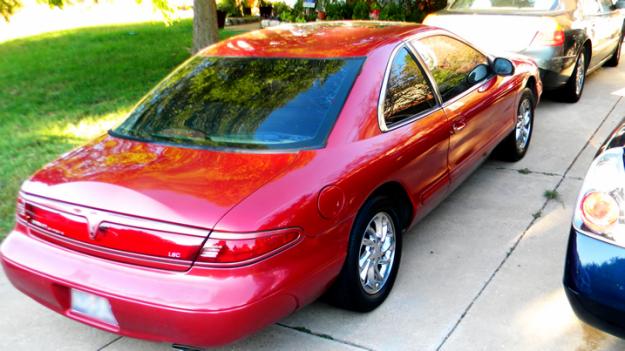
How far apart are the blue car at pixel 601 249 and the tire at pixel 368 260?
103cm

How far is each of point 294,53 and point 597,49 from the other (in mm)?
5796

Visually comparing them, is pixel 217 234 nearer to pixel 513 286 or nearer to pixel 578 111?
pixel 513 286

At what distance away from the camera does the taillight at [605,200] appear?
2.47 m

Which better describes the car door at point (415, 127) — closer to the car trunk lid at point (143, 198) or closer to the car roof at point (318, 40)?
the car roof at point (318, 40)

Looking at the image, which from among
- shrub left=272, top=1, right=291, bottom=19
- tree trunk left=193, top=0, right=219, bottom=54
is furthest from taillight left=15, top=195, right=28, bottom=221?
shrub left=272, top=1, right=291, bottom=19

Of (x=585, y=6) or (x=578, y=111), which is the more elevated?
(x=585, y=6)

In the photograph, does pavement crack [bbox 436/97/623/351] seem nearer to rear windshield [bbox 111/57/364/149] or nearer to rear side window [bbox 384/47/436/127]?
rear side window [bbox 384/47/436/127]

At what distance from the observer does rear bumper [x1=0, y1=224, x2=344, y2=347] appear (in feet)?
8.26

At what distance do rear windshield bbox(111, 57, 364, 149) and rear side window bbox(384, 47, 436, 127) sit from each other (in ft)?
0.90

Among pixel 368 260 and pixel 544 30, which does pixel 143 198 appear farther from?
pixel 544 30

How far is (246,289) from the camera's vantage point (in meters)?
2.54

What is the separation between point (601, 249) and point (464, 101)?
202 cm

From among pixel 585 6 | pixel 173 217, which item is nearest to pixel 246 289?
pixel 173 217

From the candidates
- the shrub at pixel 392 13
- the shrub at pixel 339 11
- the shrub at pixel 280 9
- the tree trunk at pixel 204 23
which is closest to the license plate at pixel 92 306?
the tree trunk at pixel 204 23
